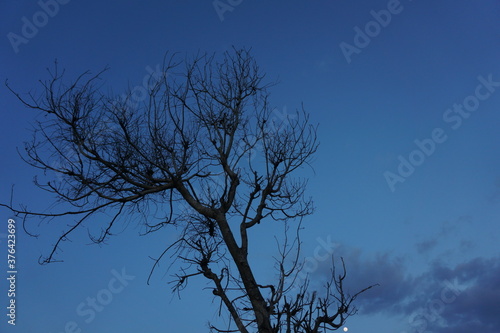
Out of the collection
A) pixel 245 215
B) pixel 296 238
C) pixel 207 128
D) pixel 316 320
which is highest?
pixel 207 128

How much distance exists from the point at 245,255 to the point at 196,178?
1.22m

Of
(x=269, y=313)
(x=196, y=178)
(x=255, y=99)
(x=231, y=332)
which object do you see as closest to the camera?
(x=269, y=313)

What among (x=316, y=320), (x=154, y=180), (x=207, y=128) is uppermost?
(x=207, y=128)

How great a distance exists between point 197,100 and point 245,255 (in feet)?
7.22

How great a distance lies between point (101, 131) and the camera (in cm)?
541

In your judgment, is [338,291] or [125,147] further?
[125,147]

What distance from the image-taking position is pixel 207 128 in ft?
19.9

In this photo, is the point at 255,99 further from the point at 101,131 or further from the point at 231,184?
the point at 101,131

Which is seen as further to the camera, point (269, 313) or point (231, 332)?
point (231, 332)

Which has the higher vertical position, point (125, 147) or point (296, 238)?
point (125, 147)

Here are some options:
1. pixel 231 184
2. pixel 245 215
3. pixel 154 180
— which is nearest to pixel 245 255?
pixel 245 215

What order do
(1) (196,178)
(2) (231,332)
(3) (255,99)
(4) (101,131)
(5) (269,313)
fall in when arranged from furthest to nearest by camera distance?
(3) (255,99) < (1) (196,178) < (4) (101,131) < (2) (231,332) < (5) (269,313)

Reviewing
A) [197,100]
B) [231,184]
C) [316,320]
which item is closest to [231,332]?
[316,320]

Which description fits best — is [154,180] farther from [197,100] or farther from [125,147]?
[197,100]
